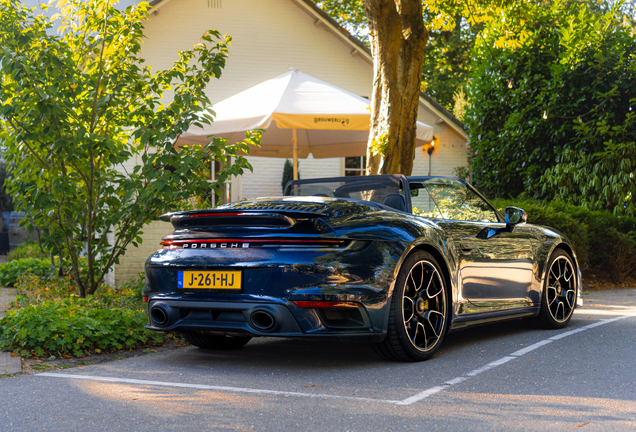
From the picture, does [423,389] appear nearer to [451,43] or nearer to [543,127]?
[543,127]

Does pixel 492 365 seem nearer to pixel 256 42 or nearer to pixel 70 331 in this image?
pixel 70 331

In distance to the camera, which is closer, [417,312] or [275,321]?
[275,321]

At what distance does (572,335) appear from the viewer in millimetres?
5969

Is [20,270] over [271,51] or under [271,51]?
under

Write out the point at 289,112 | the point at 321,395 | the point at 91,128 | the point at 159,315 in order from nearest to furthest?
1. the point at 321,395
2. the point at 159,315
3. the point at 91,128
4. the point at 289,112

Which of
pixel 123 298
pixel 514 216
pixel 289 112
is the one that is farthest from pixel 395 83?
pixel 123 298

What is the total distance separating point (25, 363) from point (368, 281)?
247 cm

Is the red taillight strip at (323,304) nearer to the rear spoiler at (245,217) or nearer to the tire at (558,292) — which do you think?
the rear spoiler at (245,217)

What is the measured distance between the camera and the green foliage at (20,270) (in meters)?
9.99

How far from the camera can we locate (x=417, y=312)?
4.64 metres

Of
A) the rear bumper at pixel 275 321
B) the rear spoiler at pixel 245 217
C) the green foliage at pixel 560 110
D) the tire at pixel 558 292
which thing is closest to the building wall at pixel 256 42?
the green foliage at pixel 560 110

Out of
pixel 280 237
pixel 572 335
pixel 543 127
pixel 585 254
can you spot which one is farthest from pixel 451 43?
pixel 280 237

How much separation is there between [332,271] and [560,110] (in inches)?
416

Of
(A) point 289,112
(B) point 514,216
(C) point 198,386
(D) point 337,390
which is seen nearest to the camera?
(D) point 337,390
